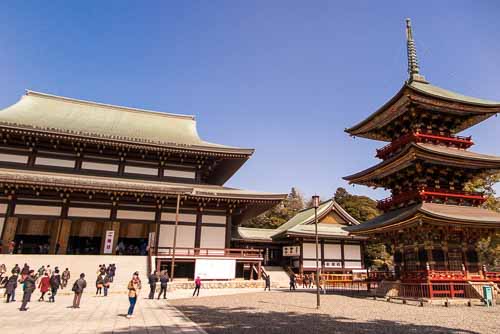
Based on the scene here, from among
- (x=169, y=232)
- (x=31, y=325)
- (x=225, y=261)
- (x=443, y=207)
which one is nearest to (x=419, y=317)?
(x=443, y=207)

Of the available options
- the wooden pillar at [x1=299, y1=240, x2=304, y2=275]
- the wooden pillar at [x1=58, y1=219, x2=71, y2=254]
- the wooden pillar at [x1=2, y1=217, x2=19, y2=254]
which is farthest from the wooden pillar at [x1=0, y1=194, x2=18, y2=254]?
the wooden pillar at [x1=299, y1=240, x2=304, y2=275]

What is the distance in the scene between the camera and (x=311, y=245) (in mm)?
35625

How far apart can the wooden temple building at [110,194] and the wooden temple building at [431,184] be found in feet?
27.6

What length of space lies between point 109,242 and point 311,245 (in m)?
21.0

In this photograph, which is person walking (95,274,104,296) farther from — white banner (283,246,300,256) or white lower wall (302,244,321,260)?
white lower wall (302,244,321,260)

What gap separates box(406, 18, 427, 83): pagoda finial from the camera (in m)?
26.0

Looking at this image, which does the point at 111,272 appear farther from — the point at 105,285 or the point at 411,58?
the point at 411,58

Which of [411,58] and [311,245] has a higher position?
[411,58]

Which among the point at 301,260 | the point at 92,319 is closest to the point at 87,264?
the point at 92,319

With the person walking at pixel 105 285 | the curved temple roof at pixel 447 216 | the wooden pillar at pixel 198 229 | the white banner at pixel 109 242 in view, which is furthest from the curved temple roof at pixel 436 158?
the white banner at pixel 109 242

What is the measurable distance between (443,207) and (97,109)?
3209cm

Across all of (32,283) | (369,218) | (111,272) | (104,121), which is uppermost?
(104,121)

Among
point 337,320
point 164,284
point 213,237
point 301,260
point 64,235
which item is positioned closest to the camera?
point 337,320

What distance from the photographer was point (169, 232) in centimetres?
2512
